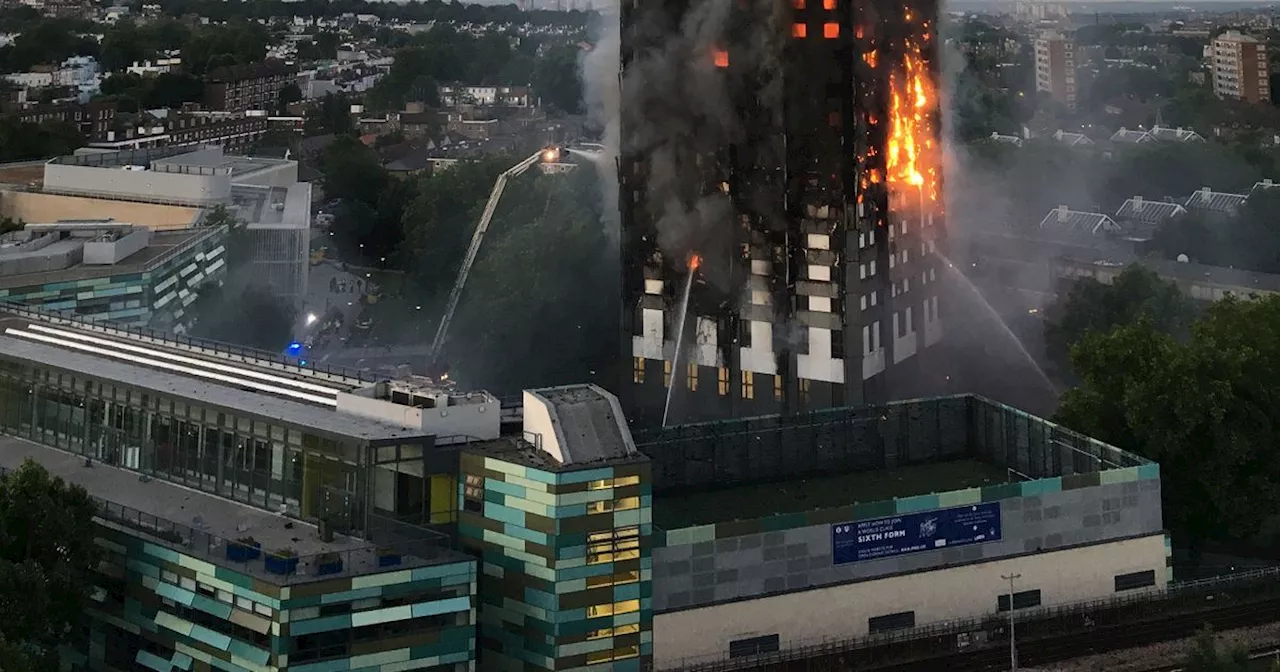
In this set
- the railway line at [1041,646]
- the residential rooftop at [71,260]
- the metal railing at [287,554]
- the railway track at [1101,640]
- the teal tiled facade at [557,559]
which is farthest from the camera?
the residential rooftop at [71,260]

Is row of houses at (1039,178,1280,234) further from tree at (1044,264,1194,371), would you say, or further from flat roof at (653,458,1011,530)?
flat roof at (653,458,1011,530)

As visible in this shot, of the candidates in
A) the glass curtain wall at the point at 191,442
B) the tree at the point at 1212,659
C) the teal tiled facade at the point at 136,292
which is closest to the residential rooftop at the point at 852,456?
the tree at the point at 1212,659

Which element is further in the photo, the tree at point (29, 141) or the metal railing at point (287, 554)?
the tree at point (29, 141)

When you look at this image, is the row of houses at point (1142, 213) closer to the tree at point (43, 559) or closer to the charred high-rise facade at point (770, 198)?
the charred high-rise facade at point (770, 198)

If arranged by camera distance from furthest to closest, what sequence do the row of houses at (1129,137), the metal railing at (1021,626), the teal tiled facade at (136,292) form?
1. the row of houses at (1129,137)
2. the teal tiled facade at (136,292)
3. the metal railing at (1021,626)

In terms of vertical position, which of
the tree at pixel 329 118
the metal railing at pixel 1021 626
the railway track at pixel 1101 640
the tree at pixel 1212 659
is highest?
the tree at pixel 329 118

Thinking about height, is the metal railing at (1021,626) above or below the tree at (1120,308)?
below

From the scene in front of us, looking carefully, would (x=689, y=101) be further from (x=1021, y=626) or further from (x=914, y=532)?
(x=1021, y=626)
